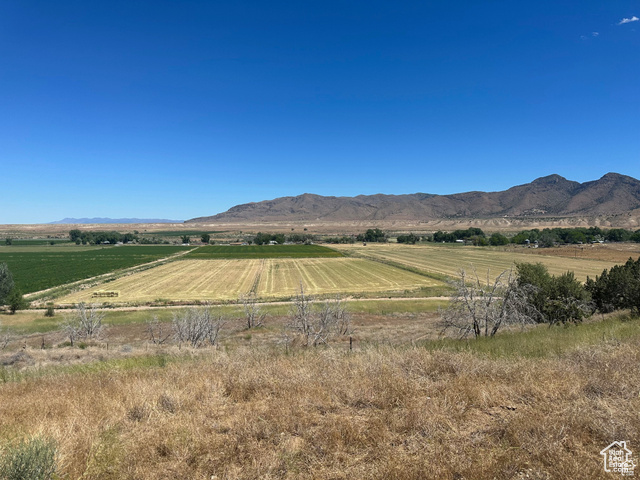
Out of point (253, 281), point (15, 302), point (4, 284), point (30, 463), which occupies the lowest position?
point (253, 281)

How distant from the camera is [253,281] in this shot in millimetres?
62812

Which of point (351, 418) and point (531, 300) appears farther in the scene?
point (531, 300)

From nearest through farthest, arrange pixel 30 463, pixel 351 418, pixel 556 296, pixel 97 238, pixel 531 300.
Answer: pixel 30 463 < pixel 351 418 < pixel 531 300 < pixel 556 296 < pixel 97 238

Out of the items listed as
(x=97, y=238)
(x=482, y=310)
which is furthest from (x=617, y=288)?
(x=97, y=238)

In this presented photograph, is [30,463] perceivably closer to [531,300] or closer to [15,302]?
[531,300]

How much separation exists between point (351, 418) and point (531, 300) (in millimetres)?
24514

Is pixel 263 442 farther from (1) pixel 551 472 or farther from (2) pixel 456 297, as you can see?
(2) pixel 456 297

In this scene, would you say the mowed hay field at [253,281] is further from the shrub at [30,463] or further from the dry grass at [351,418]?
the shrub at [30,463]

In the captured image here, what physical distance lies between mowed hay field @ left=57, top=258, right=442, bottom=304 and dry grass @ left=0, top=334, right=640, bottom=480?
44.1m

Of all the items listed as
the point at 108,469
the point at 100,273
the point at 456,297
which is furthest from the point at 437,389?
the point at 100,273

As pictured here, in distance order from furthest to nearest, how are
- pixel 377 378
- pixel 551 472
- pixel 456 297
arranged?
pixel 456 297
pixel 377 378
pixel 551 472

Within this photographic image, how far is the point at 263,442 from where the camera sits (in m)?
4.29

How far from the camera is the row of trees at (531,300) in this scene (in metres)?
15.6

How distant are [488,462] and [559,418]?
1479mm
